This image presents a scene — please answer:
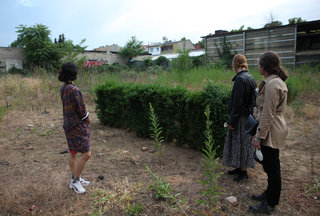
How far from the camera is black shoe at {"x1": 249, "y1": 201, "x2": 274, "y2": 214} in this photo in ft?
8.97

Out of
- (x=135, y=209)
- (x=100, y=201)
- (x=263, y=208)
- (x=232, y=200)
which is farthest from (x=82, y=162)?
(x=263, y=208)

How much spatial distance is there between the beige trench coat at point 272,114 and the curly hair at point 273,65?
61 millimetres

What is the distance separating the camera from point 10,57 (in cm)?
3023

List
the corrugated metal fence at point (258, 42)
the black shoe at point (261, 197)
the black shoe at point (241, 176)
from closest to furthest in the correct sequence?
the black shoe at point (261, 197) → the black shoe at point (241, 176) → the corrugated metal fence at point (258, 42)

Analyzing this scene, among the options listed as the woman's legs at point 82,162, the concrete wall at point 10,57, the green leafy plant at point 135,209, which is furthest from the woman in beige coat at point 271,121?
the concrete wall at point 10,57

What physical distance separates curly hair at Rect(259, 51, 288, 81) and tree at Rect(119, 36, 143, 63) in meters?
43.7

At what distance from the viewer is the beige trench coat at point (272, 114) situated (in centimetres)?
250

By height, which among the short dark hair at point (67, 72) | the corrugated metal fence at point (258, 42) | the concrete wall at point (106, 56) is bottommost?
the short dark hair at point (67, 72)

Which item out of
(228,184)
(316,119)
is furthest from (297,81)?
(228,184)

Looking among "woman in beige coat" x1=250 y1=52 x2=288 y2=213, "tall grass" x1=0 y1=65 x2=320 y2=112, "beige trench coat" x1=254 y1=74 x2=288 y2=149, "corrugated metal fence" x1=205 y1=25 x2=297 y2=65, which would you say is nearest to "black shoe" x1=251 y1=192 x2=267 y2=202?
"woman in beige coat" x1=250 y1=52 x2=288 y2=213

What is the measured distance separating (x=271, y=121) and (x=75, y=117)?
2.42 meters

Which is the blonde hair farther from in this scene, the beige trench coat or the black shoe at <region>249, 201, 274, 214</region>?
the black shoe at <region>249, 201, 274, 214</region>

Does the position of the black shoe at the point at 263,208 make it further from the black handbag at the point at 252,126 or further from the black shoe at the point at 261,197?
the black handbag at the point at 252,126

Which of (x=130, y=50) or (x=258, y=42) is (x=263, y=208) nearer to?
(x=258, y=42)
